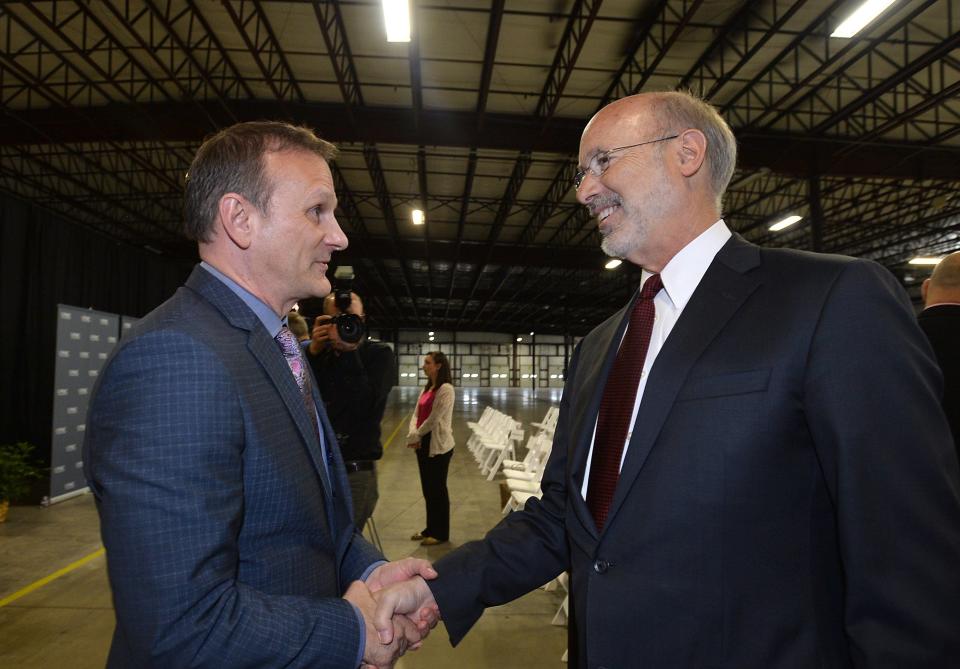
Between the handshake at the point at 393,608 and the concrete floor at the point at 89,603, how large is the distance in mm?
2361

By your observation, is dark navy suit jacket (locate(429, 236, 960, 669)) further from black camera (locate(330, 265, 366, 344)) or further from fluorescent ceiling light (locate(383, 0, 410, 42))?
fluorescent ceiling light (locate(383, 0, 410, 42))

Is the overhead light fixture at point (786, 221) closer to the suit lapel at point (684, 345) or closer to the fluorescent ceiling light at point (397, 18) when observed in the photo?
the fluorescent ceiling light at point (397, 18)

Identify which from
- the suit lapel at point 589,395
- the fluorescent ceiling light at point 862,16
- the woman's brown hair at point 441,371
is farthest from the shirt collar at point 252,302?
the fluorescent ceiling light at point 862,16

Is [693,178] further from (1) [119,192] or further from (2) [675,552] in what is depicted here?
(1) [119,192]

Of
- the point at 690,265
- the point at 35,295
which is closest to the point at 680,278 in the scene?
the point at 690,265

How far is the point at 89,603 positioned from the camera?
4602 mm

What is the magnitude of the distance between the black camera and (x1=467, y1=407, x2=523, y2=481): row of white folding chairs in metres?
5.84

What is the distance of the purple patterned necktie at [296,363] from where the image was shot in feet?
5.02

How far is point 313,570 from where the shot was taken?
1331 mm

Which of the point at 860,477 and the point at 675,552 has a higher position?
the point at 860,477

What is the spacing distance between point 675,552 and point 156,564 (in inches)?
36.8

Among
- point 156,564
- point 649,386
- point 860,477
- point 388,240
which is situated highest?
point 388,240

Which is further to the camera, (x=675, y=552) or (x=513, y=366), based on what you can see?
(x=513, y=366)

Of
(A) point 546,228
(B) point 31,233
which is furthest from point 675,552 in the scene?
(A) point 546,228
